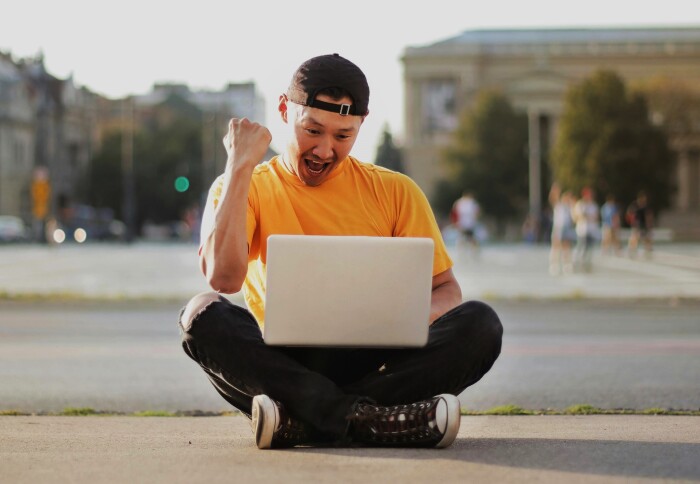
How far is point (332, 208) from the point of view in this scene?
16.5 feet

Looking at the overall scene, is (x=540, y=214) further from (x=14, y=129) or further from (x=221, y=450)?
(x=221, y=450)

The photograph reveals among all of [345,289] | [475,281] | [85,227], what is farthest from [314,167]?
[85,227]

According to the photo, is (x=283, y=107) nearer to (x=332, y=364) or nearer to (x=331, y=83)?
(x=331, y=83)

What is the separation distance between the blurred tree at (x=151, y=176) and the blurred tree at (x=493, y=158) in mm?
18704

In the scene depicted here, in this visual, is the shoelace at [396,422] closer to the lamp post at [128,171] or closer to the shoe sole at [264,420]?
the shoe sole at [264,420]

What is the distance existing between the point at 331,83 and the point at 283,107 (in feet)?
0.96

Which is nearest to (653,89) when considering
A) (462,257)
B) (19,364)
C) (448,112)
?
(448,112)

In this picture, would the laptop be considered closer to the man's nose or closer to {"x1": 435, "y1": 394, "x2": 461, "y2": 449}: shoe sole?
{"x1": 435, "y1": 394, "x2": 461, "y2": 449}: shoe sole

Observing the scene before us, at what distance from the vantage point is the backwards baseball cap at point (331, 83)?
484cm

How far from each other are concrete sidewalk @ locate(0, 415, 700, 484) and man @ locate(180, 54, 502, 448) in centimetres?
14

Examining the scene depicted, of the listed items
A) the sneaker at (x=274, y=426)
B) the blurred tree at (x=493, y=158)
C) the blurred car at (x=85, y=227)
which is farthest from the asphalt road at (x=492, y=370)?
the blurred tree at (x=493, y=158)

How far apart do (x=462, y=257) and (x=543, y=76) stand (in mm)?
79614

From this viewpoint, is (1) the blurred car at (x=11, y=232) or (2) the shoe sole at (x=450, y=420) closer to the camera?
(2) the shoe sole at (x=450, y=420)

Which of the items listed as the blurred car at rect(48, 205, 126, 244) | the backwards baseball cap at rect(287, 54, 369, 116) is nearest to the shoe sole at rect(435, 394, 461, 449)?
the backwards baseball cap at rect(287, 54, 369, 116)
